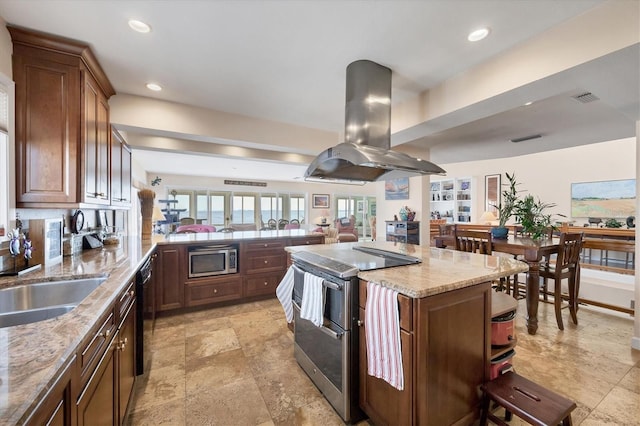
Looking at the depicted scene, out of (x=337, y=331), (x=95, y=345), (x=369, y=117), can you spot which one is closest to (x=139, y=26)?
(x=369, y=117)

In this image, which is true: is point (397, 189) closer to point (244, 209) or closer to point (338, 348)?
point (338, 348)

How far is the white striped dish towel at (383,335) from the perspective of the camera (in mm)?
1338

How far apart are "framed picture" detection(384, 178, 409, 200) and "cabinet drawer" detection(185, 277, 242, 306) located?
11.7 ft

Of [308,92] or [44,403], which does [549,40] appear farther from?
[44,403]

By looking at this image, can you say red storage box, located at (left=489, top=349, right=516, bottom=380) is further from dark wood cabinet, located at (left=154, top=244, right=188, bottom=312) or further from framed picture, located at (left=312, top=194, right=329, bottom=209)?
framed picture, located at (left=312, top=194, right=329, bottom=209)

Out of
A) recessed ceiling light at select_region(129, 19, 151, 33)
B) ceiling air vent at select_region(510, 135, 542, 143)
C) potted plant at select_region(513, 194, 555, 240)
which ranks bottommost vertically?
potted plant at select_region(513, 194, 555, 240)

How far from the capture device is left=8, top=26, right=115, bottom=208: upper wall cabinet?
5.84 ft

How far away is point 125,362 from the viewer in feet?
5.06

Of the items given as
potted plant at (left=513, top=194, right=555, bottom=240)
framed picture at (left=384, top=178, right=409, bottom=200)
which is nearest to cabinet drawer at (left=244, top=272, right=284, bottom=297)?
framed picture at (left=384, top=178, right=409, bottom=200)

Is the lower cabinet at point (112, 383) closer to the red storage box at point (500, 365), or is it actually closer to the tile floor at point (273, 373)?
the tile floor at point (273, 373)

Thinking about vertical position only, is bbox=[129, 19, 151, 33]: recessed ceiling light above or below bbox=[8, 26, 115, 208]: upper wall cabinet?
above

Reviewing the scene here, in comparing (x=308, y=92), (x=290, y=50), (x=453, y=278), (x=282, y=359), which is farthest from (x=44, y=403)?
(x=308, y=92)

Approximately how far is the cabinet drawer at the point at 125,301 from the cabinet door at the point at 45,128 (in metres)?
0.82

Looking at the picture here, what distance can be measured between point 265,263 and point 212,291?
0.77 metres
